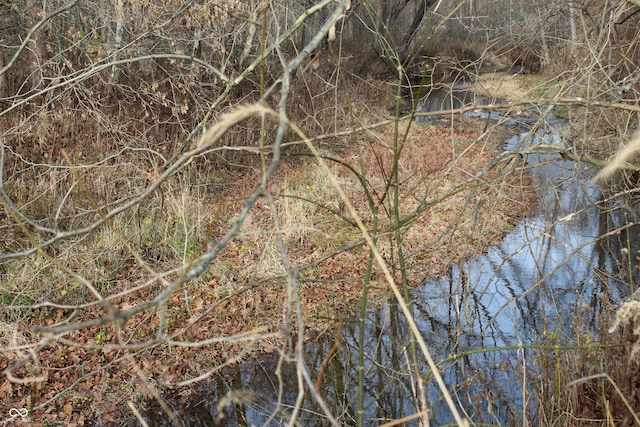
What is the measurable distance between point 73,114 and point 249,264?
335cm

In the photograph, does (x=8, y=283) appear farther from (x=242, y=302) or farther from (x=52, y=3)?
(x=52, y=3)

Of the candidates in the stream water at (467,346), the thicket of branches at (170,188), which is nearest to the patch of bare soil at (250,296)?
the thicket of branches at (170,188)

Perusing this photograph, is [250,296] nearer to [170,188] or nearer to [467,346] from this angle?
[170,188]

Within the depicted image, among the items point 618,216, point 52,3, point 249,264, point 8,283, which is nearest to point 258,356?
point 249,264

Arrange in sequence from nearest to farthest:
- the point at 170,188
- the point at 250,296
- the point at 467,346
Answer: the point at 467,346, the point at 250,296, the point at 170,188

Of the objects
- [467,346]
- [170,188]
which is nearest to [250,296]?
[170,188]

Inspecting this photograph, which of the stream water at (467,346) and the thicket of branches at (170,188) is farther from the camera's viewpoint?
the thicket of branches at (170,188)

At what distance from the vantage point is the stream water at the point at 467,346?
4285 mm

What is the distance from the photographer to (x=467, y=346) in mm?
5523

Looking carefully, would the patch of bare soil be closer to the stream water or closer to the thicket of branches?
the thicket of branches

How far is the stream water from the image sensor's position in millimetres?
4285

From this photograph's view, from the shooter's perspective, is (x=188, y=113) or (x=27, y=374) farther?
(x=188, y=113)

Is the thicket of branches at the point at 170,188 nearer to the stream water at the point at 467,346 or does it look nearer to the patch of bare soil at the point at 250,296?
the patch of bare soil at the point at 250,296

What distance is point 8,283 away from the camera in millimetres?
6152
